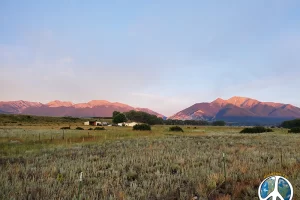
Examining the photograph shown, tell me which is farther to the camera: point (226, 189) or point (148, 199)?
point (226, 189)

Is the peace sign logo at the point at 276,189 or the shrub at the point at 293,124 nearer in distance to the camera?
the peace sign logo at the point at 276,189

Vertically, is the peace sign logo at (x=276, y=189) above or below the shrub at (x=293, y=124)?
above

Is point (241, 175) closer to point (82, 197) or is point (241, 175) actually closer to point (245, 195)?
point (245, 195)

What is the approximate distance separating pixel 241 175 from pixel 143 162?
4902 mm

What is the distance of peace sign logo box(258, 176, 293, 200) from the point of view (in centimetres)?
464

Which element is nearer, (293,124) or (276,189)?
(276,189)

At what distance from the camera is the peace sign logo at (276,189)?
15.2ft

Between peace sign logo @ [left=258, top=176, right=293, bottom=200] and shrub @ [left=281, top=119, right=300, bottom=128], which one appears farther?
shrub @ [left=281, top=119, right=300, bottom=128]

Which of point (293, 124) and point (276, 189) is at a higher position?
point (276, 189)

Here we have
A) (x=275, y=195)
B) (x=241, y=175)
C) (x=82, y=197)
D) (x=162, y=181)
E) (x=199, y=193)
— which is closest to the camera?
(x=275, y=195)

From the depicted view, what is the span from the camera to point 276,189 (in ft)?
15.5

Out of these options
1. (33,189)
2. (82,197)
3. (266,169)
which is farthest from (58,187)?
(266,169)

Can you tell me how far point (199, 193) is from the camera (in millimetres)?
7973

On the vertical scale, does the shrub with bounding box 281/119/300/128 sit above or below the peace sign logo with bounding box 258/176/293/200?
below
